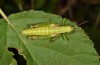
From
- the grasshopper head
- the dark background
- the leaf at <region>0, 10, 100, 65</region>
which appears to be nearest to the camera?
the leaf at <region>0, 10, 100, 65</region>

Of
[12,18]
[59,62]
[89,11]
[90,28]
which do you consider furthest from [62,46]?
[89,11]

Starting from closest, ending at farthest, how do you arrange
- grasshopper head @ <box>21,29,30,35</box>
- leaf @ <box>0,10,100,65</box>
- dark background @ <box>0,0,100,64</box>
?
leaf @ <box>0,10,100,65</box>
grasshopper head @ <box>21,29,30,35</box>
dark background @ <box>0,0,100,64</box>

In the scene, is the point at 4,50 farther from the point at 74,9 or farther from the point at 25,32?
the point at 74,9

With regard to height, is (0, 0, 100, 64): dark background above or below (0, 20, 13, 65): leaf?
below

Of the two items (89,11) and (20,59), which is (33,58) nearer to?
(20,59)

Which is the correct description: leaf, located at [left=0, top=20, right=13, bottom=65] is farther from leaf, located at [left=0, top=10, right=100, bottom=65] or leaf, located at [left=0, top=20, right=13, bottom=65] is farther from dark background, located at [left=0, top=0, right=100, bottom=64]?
dark background, located at [left=0, top=0, right=100, bottom=64]

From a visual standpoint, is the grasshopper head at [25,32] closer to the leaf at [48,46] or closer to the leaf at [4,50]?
the leaf at [48,46]

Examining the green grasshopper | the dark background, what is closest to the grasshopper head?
the green grasshopper
